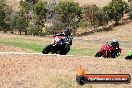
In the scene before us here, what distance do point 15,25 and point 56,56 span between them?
69944mm

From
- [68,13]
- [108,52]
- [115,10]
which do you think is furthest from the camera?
[68,13]

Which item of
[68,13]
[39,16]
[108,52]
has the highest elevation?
[108,52]

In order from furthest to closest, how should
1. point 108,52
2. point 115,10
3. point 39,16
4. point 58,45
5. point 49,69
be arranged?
1. point 39,16
2. point 115,10
3. point 108,52
4. point 58,45
5. point 49,69

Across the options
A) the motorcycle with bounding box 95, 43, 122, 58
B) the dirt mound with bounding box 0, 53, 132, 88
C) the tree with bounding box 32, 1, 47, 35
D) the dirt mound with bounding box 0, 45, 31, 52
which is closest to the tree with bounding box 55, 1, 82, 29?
the tree with bounding box 32, 1, 47, 35

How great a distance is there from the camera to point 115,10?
3740 inches

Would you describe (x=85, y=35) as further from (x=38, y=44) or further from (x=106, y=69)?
(x=106, y=69)

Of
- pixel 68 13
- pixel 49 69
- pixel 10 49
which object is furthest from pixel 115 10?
pixel 49 69

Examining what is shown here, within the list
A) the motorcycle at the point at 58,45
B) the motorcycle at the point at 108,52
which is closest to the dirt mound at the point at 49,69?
the motorcycle at the point at 58,45

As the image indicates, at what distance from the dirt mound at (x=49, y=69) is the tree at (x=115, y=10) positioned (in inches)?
2780

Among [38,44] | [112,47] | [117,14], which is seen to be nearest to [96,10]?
[117,14]

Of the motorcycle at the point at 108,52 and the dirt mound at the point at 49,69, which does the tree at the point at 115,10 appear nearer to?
the motorcycle at the point at 108,52

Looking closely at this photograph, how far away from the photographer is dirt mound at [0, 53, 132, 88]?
20828mm

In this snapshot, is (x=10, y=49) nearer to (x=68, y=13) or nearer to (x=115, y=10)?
(x=68, y=13)

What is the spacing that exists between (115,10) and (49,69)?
7404 cm
